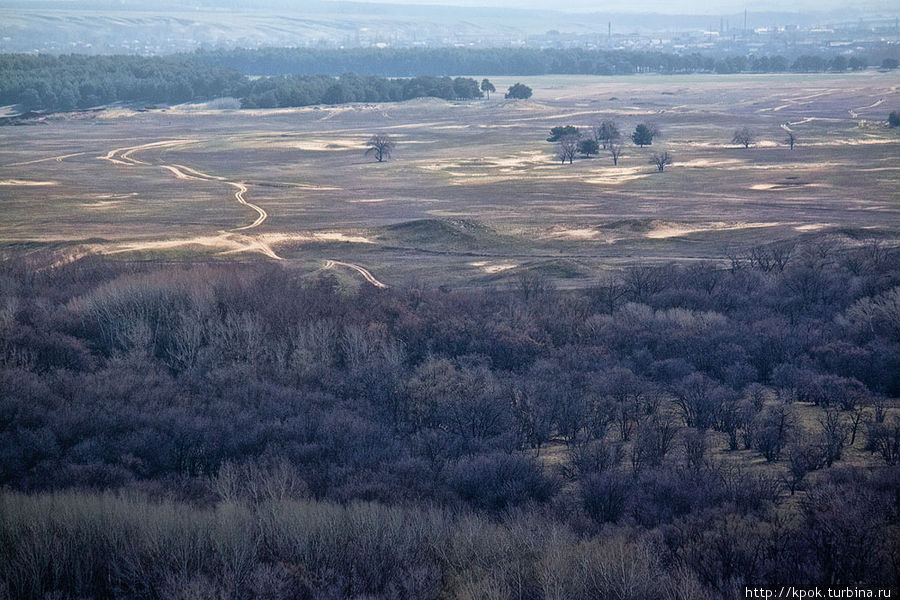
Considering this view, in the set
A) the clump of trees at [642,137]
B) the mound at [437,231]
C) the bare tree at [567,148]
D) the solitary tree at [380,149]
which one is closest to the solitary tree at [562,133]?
the bare tree at [567,148]

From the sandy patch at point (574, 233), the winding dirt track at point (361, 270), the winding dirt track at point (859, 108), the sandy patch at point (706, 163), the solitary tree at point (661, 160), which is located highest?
the winding dirt track at point (859, 108)

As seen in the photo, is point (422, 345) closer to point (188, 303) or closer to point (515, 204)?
point (188, 303)

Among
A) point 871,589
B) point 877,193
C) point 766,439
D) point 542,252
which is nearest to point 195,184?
point 542,252

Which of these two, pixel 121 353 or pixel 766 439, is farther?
pixel 121 353

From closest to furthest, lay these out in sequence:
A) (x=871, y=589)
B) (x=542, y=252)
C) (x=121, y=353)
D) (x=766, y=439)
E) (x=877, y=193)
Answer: (x=871, y=589), (x=766, y=439), (x=121, y=353), (x=542, y=252), (x=877, y=193)

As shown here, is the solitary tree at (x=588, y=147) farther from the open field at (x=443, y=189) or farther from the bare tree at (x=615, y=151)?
the open field at (x=443, y=189)

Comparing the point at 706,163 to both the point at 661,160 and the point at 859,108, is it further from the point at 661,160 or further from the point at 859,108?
the point at 859,108

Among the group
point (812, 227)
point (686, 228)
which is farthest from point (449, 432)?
point (812, 227)

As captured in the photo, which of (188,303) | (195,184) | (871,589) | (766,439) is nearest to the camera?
(871,589)
